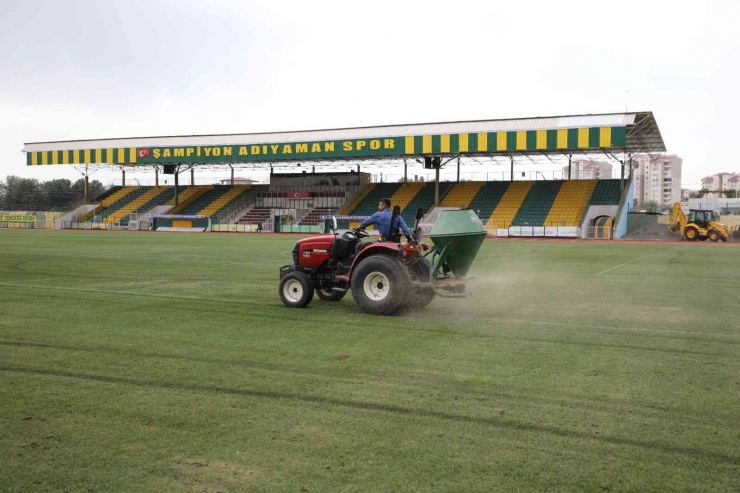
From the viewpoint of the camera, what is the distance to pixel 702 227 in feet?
117

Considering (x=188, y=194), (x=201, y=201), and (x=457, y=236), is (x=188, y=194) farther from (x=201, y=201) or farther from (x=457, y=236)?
(x=457, y=236)

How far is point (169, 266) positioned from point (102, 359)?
34.8 ft

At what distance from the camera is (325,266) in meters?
9.42

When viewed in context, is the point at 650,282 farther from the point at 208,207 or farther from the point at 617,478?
the point at 208,207

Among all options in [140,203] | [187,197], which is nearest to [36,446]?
[187,197]

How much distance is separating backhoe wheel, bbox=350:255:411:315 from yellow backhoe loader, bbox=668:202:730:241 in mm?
32782

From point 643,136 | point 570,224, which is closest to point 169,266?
point 570,224

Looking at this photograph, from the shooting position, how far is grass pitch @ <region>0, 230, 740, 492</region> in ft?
11.5

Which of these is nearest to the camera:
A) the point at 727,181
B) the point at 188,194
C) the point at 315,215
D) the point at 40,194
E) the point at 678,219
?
the point at 678,219

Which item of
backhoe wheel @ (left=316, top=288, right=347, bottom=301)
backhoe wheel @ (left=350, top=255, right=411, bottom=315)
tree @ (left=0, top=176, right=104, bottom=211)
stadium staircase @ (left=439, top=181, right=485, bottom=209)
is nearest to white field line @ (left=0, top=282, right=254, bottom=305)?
backhoe wheel @ (left=316, top=288, right=347, bottom=301)

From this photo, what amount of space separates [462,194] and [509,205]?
4.47 meters

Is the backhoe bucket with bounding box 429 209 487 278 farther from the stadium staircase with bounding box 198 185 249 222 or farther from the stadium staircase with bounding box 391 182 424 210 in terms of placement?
the stadium staircase with bounding box 198 185 249 222

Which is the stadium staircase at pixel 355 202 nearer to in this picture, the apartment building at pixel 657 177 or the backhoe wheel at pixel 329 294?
the backhoe wheel at pixel 329 294

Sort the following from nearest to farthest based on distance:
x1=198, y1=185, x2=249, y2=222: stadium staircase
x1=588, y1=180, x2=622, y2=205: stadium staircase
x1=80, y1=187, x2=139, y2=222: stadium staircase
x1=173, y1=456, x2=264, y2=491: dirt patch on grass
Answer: x1=173, y1=456, x2=264, y2=491: dirt patch on grass, x1=588, y1=180, x2=622, y2=205: stadium staircase, x1=198, y1=185, x2=249, y2=222: stadium staircase, x1=80, y1=187, x2=139, y2=222: stadium staircase
